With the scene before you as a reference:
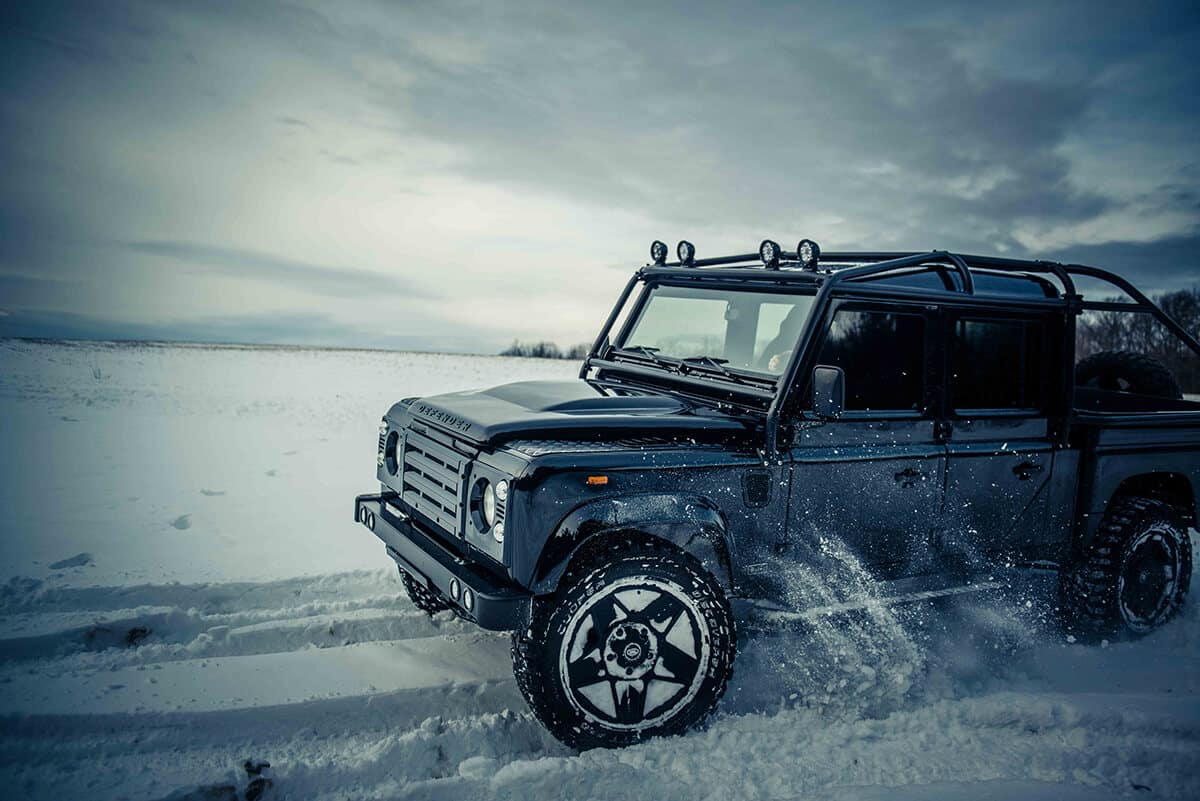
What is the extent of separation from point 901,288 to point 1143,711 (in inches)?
96.1

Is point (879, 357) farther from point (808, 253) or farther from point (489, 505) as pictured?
point (489, 505)

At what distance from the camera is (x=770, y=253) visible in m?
4.21

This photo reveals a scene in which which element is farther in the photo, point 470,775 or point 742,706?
point 742,706

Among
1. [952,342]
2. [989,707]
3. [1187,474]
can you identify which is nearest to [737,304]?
[952,342]

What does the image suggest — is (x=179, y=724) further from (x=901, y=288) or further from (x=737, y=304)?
(x=901, y=288)

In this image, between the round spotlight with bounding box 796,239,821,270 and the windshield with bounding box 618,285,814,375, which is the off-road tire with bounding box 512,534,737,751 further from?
the round spotlight with bounding box 796,239,821,270

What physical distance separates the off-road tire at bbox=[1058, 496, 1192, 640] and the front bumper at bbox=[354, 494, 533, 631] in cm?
380

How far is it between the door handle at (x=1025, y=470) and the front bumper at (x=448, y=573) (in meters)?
3.06

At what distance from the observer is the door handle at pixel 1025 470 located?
4.50 metres

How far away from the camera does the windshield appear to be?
13.3 ft

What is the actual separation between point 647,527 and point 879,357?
1.65 m

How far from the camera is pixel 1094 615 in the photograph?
486 centimetres

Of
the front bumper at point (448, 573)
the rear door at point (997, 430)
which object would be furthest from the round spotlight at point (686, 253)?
the front bumper at point (448, 573)

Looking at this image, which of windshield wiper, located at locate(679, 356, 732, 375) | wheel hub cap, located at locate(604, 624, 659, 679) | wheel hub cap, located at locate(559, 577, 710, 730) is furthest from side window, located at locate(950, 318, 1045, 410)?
wheel hub cap, located at locate(604, 624, 659, 679)
